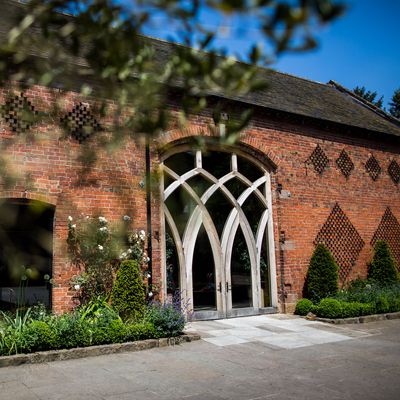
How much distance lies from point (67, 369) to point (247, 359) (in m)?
2.45

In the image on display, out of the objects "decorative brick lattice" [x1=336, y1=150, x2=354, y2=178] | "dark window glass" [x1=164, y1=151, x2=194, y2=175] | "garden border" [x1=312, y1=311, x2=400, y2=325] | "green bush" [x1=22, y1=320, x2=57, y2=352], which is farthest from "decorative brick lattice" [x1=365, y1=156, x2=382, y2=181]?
"green bush" [x1=22, y1=320, x2=57, y2=352]

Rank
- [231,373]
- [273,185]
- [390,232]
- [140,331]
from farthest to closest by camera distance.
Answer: [390,232], [273,185], [140,331], [231,373]

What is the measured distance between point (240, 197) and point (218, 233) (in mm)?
1018

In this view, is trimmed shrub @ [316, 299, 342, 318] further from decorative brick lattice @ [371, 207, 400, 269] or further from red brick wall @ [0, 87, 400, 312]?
decorative brick lattice @ [371, 207, 400, 269]

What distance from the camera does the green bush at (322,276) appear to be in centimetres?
989

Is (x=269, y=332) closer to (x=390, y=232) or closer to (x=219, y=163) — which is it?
(x=219, y=163)

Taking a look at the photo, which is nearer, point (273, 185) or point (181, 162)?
point (181, 162)

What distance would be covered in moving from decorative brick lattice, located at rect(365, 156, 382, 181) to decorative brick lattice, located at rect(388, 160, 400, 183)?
1.86 ft

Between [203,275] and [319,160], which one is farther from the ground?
[319,160]

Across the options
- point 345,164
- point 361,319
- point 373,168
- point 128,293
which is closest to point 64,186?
point 128,293

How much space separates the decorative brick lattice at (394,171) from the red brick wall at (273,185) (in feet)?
0.57

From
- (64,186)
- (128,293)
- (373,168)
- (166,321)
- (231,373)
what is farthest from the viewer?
(373,168)

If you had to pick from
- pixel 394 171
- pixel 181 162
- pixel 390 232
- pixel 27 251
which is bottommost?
pixel 27 251

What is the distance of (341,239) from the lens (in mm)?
11172
